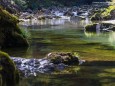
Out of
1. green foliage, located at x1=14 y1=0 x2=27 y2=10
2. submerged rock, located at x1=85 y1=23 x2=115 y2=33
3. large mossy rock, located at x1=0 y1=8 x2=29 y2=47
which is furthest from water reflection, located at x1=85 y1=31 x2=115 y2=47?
green foliage, located at x1=14 y1=0 x2=27 y2=10

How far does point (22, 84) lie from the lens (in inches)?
614

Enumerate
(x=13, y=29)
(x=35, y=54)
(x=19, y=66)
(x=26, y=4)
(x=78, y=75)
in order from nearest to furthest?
1. (x=78, y=75)
2. (x=19, y=66)
3. (x=35, y=54)
4. (x=13, y=29)
5. (x=26, y=4)

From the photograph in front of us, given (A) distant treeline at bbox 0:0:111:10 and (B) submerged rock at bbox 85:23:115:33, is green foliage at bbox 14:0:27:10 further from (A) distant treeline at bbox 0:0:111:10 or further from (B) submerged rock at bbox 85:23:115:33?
(B) submerged rock at bbox 85:23:115:33

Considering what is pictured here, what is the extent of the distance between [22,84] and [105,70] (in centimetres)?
515

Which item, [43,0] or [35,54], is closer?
[35,54]

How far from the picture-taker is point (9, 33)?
28.2 m

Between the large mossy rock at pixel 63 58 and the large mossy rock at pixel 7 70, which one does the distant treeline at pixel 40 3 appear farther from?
the large mossy rock at pixel 7 70

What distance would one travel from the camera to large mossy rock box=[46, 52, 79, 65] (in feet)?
67.2

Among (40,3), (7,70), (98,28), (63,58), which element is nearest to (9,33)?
(63,58)

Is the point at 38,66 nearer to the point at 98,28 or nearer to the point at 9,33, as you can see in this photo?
the point at 9,33

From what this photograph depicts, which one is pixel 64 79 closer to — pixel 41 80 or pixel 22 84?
pixel 41 80

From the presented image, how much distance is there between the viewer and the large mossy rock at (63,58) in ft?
67.2

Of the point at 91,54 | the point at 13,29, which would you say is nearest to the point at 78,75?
the point at 91,54

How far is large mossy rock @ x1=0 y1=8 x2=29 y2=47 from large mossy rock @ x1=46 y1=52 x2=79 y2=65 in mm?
7456
